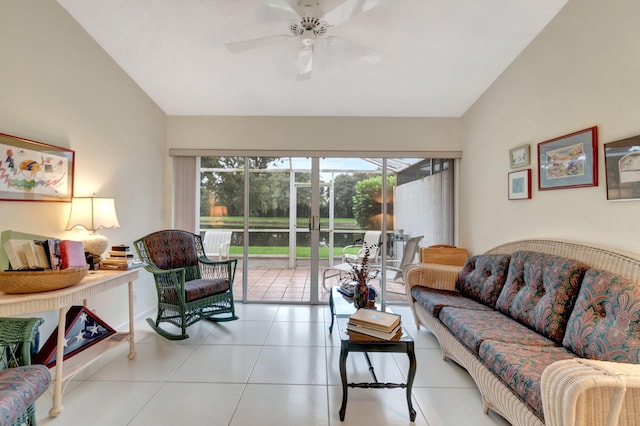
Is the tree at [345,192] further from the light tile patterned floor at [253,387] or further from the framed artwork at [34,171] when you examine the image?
the framed artwork at [34,171]

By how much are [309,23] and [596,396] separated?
102 inches

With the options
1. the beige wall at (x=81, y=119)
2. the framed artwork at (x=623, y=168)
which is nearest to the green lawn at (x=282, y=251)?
the beige wall at (x=81, y=119)

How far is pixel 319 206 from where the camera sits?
13.1 feet

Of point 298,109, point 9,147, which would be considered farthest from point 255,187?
point 9,147

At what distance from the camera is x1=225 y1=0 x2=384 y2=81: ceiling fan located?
6.06 ft

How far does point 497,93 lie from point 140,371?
4186mm

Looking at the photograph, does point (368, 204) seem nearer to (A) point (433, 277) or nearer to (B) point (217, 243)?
(A) point (433, 277)

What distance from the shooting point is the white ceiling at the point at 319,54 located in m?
2.33

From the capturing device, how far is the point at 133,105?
3211 millimetres

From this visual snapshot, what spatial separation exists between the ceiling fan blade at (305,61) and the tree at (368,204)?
1.83 meters

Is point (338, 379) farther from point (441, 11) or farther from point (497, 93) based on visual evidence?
point (497, 93)

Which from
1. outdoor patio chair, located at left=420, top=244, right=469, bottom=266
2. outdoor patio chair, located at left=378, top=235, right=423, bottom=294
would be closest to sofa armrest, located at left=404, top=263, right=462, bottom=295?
outdoor patio chair, located at left=420, top=244, right=469, bottom=266

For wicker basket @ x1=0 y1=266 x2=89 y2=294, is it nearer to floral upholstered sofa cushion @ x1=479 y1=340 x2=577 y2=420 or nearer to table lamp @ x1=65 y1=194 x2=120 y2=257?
table lamp @ x1=65 y1=194 x2=120 y2=257

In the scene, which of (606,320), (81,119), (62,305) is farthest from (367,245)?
(81,119)
